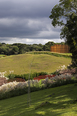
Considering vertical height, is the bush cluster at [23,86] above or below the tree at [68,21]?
below

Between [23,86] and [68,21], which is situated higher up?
A: [68,21]

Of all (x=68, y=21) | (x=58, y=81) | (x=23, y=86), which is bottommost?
(x=23, y=86)

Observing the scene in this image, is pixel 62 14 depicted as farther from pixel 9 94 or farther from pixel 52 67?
pixel 52 67

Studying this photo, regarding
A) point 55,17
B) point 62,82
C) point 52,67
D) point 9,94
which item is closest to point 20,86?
point 9,94

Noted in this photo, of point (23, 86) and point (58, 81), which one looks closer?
point (23, 86)

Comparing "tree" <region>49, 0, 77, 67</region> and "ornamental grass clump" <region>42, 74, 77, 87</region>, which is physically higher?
"tree" <region>49, 0, 77, 67</region>

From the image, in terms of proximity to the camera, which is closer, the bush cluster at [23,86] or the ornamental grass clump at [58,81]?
the bush cluster at [23,86]

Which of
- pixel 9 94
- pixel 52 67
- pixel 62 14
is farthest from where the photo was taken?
pixel 52 67

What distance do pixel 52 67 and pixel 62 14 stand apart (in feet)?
45.2

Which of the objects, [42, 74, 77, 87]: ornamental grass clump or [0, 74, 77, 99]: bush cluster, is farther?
[42, 74, 77, 87]: ornamental grass clump

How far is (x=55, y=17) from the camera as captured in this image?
8484 mm

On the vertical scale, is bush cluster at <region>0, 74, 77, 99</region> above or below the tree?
below

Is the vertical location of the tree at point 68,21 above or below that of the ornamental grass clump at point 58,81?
above

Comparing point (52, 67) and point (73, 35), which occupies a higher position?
point (73, 35)
